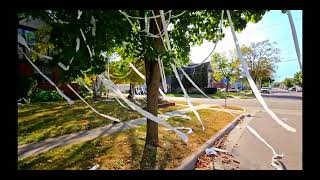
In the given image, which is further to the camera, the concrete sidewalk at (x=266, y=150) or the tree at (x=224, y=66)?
the tree at (x=224, y=66)

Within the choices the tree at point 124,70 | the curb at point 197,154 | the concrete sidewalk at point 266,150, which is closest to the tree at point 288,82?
the tree at point 124,70

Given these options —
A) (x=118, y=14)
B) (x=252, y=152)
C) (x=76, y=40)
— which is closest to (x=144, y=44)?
(x=118, y=14)

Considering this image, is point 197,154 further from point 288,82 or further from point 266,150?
point 288,82

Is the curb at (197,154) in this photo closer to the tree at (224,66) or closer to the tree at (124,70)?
the tree at (124,70)

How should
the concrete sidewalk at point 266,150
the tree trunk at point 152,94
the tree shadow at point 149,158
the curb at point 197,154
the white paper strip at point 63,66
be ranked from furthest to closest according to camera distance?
1. the tree trunk at point 152,94
2. the concrete sidewalk at point 266,150
3. the curb at point 197,154
4. the tree shadow at point 149,158
5. the white paper strip at point 63,66

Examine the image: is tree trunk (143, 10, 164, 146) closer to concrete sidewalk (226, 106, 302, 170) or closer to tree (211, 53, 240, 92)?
concrete sidewalk (226, 106, 302, 170)

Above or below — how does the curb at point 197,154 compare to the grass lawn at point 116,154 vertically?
below

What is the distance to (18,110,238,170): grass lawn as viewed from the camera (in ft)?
16.1

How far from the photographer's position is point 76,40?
8.25 ft

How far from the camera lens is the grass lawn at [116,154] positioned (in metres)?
4.92

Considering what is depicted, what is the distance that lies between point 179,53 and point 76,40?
333cm

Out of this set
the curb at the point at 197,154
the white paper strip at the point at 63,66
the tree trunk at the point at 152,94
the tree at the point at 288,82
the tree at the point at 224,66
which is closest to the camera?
the white paper strip at the point at 63,66

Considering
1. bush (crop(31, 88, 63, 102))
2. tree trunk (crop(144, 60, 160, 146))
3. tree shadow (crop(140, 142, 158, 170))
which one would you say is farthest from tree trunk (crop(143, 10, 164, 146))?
bush (crop(31, 88, 63, 102))

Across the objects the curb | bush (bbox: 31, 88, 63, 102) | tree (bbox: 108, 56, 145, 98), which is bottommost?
the curb
